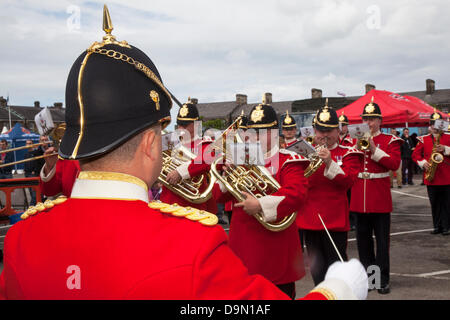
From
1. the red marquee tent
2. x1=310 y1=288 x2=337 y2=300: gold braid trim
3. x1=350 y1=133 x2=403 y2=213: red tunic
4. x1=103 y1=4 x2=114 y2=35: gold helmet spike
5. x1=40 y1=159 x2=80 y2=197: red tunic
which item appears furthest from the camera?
the red marquee tent

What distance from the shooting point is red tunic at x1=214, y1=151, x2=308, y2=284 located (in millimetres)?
3584

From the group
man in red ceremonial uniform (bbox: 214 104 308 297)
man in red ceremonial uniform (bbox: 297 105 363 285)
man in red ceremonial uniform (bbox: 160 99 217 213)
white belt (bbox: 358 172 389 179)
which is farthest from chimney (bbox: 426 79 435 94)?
man in red ceremonial uniform (bbox: 214 104 308 297)

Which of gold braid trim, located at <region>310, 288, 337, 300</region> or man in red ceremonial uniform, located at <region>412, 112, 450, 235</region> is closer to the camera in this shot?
gold braid trim, located at <region>310, 288, 337, 300</region>

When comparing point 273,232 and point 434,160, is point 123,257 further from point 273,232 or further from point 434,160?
point 434,160

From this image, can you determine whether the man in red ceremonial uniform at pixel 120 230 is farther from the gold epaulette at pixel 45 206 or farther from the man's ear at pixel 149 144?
the gold epaulette at pixel 45 206

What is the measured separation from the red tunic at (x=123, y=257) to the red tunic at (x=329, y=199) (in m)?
3.68

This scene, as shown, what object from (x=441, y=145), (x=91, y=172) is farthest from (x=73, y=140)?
(x=441, y=145)

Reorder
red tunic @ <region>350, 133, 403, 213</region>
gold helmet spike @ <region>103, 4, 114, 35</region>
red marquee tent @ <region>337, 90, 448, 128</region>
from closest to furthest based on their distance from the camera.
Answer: gold helmet spike @ <region>103, 4, 114, 35</region>
red tunic @ <region>350, 133, 403, 213</region>
red marquee tent @ <region>337, 90, 448, 128</region>

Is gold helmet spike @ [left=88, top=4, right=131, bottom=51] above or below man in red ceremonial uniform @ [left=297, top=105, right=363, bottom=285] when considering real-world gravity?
above

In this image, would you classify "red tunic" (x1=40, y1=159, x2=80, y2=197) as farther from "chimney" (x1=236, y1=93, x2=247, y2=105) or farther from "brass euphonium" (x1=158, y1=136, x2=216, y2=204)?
"chimney" (x1=236, y1=93, x2=247, y2=105)

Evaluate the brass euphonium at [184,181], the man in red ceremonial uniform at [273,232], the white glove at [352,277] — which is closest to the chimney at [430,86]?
the brass euphonium at [184,181]

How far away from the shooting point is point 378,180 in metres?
6.14

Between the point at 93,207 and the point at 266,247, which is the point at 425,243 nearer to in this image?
the point at 266,247

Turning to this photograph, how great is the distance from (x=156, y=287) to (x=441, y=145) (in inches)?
373
